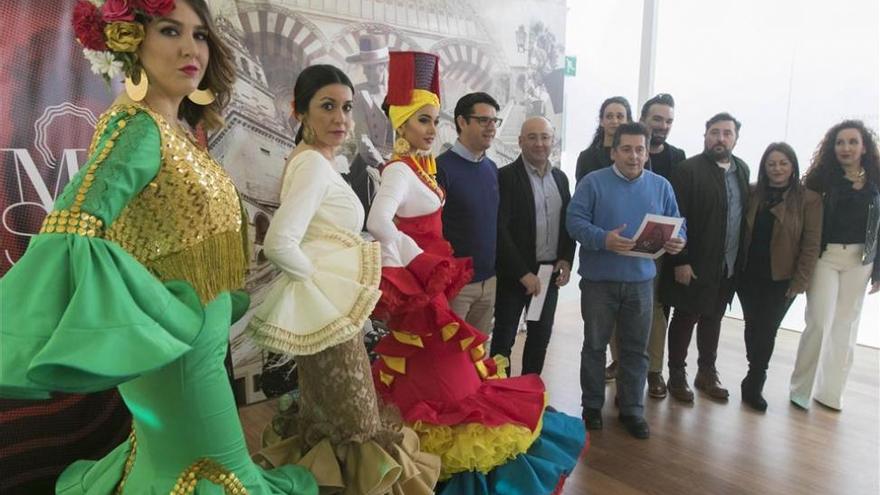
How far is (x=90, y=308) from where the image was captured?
0.91m

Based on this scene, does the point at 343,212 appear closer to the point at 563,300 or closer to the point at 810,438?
the point at 810,438

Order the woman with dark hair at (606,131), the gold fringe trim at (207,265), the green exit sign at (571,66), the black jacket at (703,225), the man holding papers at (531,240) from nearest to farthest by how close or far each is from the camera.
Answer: the gold fringe trim at (207,265)
the man holding papers at (531,240)
the black jacket at (703,225)
the woman with dark hair at (606,131)
the green exit sign at (571,66)

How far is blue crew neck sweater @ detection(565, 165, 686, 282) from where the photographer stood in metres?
2.64

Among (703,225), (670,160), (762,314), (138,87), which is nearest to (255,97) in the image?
(138,87)

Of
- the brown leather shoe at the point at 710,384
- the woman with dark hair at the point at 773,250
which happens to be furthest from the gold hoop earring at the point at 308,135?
the brown leather shoe at the point at 710,384

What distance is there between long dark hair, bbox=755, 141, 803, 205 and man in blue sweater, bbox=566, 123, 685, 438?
75cm

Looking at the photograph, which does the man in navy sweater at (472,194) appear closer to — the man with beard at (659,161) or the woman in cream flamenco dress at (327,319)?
the woman in cream flamenco dress at (327,319)

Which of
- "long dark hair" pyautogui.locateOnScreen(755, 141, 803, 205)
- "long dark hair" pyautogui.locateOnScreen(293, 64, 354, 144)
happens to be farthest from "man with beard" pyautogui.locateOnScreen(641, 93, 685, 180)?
"long dark hair" pyautogui.locateOnScreen(293, 64, 354, 144)

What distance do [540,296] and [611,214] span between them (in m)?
0.54

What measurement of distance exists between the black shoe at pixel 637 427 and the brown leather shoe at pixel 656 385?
1.62 feet

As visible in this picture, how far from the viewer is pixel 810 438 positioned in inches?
108

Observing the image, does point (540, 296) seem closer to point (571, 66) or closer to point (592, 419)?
point (592, 419)

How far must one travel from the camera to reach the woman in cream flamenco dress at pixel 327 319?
1465 mm

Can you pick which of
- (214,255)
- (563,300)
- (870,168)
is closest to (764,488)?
(870,168)
